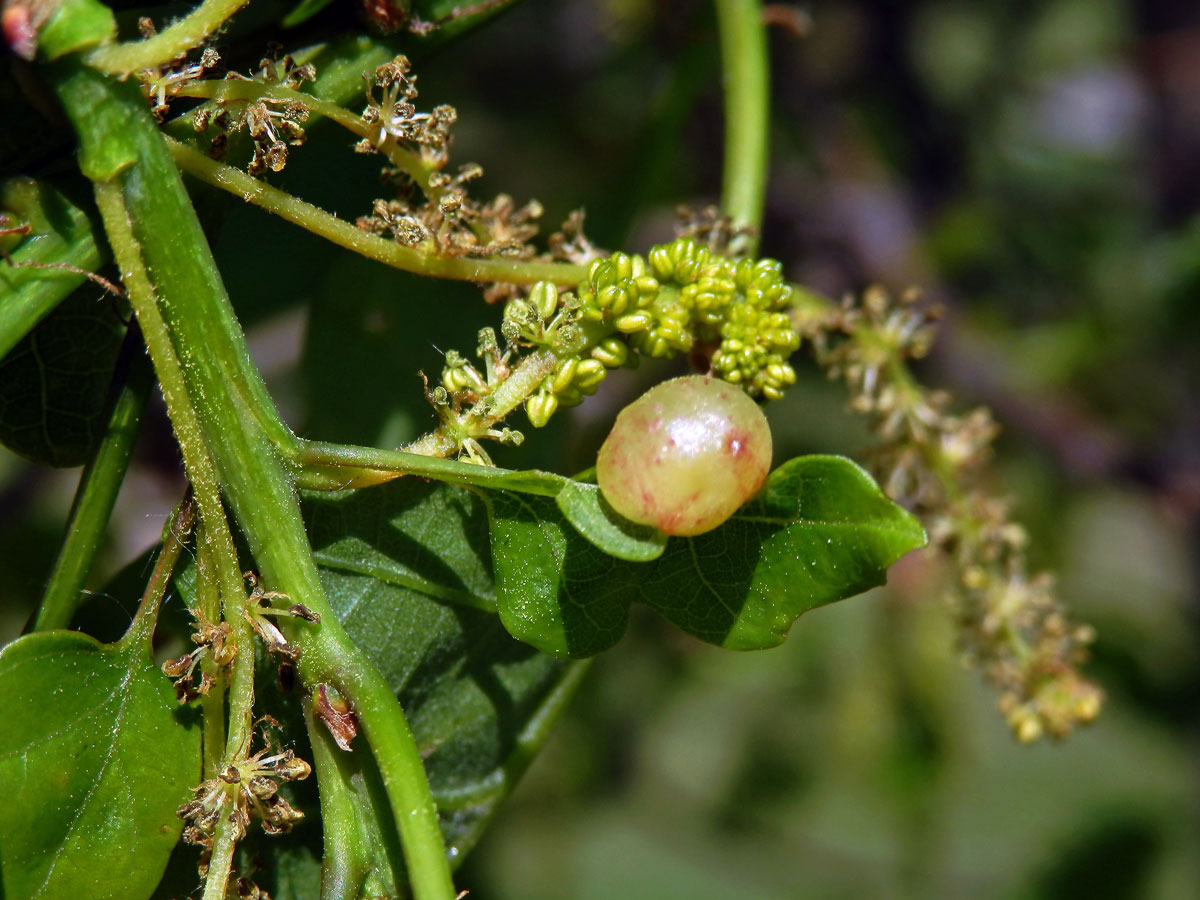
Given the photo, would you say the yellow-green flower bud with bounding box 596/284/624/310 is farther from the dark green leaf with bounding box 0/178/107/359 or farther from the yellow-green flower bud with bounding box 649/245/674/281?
the dark green leaf with bounding box 0/178/107/359

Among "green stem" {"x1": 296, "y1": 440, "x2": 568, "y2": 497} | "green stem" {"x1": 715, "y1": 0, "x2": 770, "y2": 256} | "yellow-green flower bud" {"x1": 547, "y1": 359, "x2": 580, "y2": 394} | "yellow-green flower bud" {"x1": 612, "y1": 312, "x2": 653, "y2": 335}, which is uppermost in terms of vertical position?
"green stem" {"x1": 715, "y1": 0, "x2": 770, "y2": 256}

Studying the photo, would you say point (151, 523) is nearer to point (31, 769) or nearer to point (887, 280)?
point (887, 280)

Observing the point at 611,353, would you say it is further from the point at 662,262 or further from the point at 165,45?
the point at 165,45

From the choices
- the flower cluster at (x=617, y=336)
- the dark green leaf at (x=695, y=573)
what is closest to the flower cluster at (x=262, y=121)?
the flower cluster at (x=617, y=336)

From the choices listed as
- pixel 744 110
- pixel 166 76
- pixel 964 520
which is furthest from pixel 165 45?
pixel 964 520

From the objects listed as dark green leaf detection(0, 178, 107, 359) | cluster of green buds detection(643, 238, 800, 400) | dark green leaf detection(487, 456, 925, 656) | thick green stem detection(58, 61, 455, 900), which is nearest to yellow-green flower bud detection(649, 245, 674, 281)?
cluster of green buds detection(643, 238, 800, 400)

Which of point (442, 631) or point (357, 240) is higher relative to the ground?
point (357, 240)

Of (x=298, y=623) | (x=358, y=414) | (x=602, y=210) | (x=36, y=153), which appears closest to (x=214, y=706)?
(x=298, y=623)
